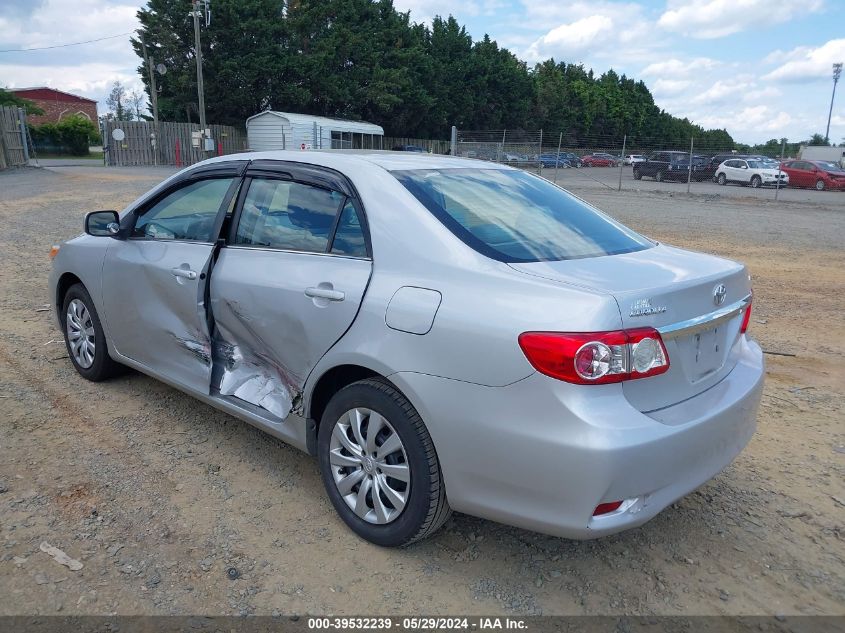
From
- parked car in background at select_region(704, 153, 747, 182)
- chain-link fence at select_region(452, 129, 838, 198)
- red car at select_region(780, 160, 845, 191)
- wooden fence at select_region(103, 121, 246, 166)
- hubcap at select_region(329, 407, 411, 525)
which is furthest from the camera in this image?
wooden fence at select_region(103, 121, 246, 166)

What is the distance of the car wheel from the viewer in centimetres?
273

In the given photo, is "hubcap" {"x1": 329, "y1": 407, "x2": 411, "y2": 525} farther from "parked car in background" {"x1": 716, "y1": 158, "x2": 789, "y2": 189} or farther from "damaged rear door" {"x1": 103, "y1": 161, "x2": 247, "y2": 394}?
"parked car in background" {"x1": 716, "y1": 158, "x2": 789, "y2": 189}

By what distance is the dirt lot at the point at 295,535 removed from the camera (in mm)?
2703

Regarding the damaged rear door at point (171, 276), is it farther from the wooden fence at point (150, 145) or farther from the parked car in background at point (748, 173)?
the wooden fence at point (150, 145)

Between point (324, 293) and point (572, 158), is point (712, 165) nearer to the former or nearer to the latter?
point (572, 158)

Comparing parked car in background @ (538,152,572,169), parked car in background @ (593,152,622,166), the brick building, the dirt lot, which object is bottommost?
the dirt lot

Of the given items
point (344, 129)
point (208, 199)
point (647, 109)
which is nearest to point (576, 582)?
point (208, 199)

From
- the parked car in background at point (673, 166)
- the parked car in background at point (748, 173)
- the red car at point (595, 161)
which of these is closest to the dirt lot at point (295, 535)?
the parked car in background at point (748, 173)

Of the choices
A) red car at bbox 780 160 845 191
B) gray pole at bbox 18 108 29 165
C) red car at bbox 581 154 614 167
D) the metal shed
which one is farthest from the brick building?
red car at bbox 780 160 845 191

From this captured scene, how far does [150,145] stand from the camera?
1556 inches

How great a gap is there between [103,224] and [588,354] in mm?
3428

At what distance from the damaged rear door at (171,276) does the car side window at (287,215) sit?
18 centimetres

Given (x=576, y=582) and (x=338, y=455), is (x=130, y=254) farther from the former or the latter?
(x=576, y=582)

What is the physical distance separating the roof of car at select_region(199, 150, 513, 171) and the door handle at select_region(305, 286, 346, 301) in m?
0.64
